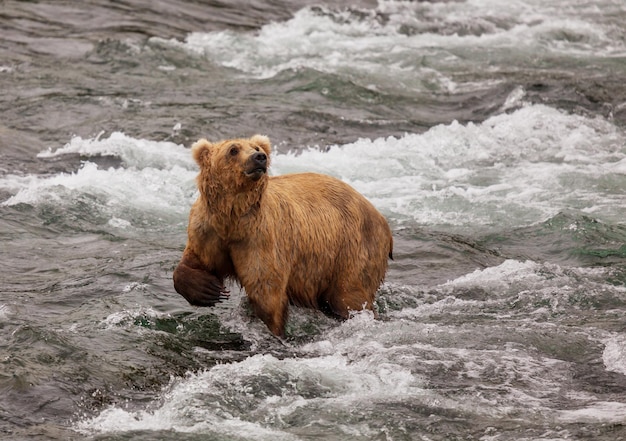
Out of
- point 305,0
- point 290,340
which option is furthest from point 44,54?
point 290,340

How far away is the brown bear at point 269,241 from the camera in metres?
6.62

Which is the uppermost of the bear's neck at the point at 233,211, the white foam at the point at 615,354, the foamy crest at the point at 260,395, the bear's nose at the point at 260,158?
the bear's nose at the point at 260,158

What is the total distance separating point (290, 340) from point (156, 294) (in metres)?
1.13

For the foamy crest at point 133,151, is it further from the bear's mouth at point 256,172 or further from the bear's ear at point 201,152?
the bear's mouth at point 256,172

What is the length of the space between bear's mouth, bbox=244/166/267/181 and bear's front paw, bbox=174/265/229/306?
2.18 ft

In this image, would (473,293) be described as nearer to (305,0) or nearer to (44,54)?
(44,54)

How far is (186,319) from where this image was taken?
7.19 m

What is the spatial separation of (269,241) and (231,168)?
1.63 ft

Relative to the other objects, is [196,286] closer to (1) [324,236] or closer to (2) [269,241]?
(2) [269,241]

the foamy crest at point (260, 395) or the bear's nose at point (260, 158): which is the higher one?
the bear's nose at point (260, 158)

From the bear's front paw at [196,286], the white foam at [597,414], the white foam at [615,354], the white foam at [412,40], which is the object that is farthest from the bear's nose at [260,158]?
the white foam at [412,40]

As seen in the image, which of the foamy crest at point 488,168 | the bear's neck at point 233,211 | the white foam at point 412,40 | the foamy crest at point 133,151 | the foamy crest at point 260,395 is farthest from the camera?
the white foam at point 412,40

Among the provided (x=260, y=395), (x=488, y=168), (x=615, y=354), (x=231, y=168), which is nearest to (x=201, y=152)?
(x=231, y=168)

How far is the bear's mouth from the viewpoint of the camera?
21.2ft
